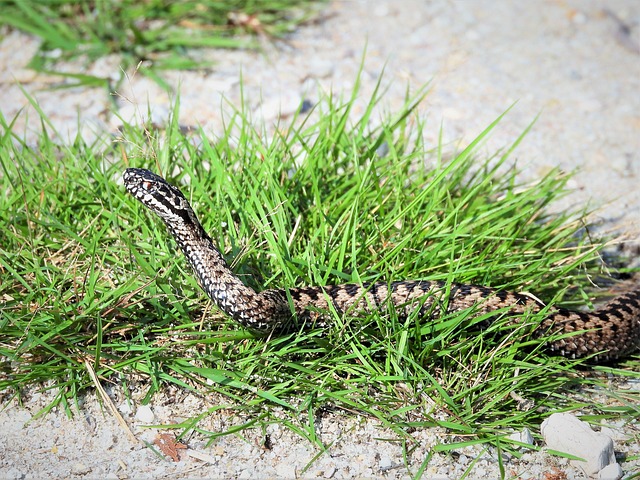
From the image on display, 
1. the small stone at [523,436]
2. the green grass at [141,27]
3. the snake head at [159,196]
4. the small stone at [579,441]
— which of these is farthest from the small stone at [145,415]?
the green grass at [141,27]

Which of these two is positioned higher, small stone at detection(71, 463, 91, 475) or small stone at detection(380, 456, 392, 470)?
small stone at detection(380, 456, 392, 470)

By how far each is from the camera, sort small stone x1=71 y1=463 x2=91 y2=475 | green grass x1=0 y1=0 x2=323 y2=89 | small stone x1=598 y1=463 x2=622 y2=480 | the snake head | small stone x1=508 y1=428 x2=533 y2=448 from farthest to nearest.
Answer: green grass x1=0 y1=0 x2=323 y2=89
the snake head
small stone x1=508 y1=428 x2=533 y2=448
small stone x1=598 y1=463 x2=622 y2=480
small stone x1=71 y1=463 x2=91 y2=475

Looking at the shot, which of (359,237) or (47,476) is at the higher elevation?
(359,237)

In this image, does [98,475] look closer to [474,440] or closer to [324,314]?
[324,314]

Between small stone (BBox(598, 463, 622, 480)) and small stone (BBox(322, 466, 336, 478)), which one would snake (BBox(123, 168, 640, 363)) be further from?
small stone (BBox(322, 466, 336, 478))

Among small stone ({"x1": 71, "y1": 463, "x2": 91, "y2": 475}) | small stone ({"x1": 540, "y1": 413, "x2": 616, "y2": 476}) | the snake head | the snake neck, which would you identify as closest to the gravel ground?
small stone ({"x1": 71, "y1": 463, "x2": 91, "y2": 475})

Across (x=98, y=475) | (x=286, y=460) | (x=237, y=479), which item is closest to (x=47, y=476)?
(x=98, y=475)

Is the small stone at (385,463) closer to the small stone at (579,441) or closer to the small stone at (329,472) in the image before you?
the small stone at (329,472)
